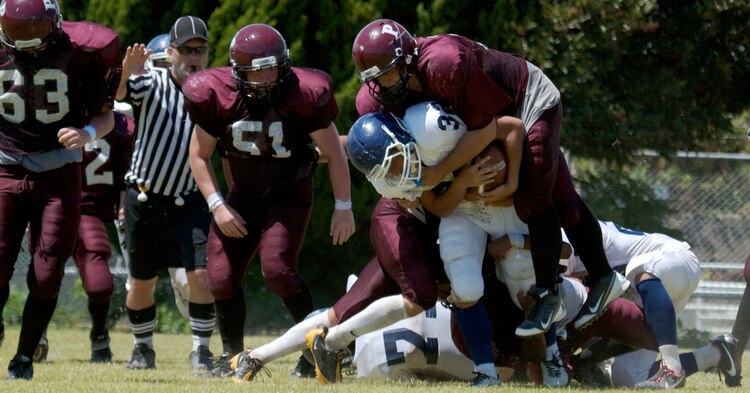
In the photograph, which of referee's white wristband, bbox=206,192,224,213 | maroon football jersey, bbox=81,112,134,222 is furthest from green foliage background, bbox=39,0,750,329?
referee's white wristband, bbox=206,192,224,213

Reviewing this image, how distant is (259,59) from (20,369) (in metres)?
1.77

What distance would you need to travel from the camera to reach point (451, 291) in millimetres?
5449

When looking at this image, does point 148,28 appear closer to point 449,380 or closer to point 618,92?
point 618,92

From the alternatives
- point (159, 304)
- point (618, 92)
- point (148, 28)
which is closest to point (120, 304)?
point (159, 304)

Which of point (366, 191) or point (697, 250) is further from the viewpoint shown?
point (697, 250)

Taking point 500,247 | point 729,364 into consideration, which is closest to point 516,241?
point 500,247

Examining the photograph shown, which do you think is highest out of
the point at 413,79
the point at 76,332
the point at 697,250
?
the point at 413,79

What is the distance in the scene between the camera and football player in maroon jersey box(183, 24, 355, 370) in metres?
5.80

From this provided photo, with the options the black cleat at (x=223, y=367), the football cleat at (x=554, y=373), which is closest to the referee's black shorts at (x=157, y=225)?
the black cleat at (x=223, y=367)

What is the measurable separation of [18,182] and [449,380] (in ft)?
7.23

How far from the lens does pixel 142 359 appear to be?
6.77 meters

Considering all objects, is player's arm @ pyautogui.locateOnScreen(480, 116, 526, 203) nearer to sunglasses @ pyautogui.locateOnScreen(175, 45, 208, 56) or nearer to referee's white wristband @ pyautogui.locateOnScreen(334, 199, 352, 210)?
referee's white wristband @ pyautogui.locateOnScreen(334, 199, 352, 210)

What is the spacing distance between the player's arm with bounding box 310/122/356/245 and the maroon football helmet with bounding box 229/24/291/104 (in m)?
0.30

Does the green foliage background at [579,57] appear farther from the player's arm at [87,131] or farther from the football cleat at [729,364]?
the football cleat at [729,364]
